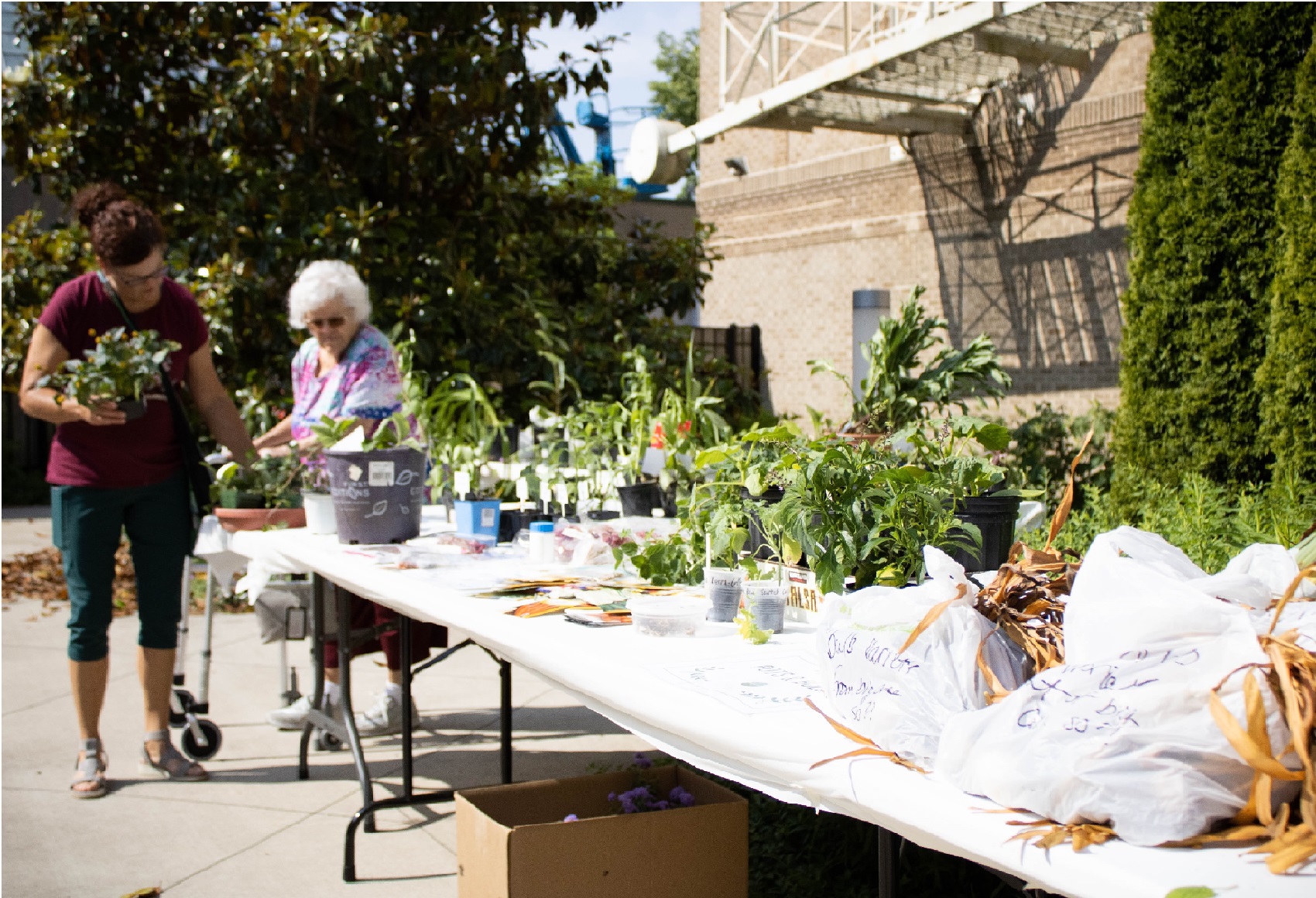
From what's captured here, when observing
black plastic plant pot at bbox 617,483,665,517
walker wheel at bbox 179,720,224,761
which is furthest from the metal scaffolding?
walker wheel at bbox 179,720,224,761

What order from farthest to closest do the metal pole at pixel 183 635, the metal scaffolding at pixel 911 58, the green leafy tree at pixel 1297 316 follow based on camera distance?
the metal scaffolding at pixel 911 58 → the green leafy tree at pixel 1297 316 → the metal pole at pixel 183 635

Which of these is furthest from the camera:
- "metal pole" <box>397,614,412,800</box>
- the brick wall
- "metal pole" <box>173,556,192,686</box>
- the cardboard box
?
the brick wall

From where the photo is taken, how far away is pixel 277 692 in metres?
5.37

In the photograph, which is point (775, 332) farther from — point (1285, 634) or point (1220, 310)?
point (1285, 634)

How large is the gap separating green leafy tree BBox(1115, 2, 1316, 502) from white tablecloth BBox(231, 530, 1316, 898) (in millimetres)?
3687

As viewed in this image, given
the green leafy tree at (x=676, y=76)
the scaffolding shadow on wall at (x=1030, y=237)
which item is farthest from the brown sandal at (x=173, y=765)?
the green leafy tree at (x=676, y=76)

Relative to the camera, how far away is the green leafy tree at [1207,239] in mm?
5098

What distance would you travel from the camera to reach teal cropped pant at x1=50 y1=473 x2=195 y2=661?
12.3ft

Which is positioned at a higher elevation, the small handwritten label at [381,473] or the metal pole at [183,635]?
the small handwritten label at [381,473]

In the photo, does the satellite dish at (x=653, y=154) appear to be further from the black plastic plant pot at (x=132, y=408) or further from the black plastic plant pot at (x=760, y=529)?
the black plastic plant pot at (x=760, y=529)

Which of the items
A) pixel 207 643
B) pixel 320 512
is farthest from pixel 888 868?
pixel 207 643

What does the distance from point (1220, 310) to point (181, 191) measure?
5.62 metres

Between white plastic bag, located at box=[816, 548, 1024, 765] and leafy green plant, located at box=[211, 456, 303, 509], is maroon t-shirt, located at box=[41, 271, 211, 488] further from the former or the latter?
white plastic bag, located at box=[816, 548, 1024, 765]

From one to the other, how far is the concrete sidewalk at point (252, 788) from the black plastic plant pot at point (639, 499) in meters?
1.11
